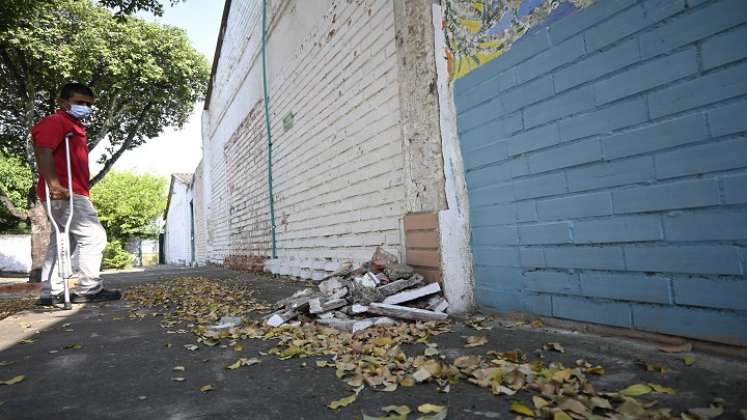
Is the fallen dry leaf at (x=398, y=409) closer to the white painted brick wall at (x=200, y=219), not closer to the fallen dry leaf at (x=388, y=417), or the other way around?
the fallen dry leaf at (x=388, y=417)

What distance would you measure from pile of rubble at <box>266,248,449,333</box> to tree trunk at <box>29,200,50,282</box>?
869cm

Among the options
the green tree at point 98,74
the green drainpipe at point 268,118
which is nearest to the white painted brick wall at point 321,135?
the green drainpipe at point 268,118

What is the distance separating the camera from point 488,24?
2902 millimetres

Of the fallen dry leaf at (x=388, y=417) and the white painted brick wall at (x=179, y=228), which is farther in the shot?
the white painted brick wall at (x=179, y=228)

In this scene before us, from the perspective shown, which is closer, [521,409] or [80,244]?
[521,409]

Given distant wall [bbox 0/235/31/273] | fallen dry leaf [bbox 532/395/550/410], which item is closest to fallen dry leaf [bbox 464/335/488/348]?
fallen dry leaf [bbox 532/395/550/410]

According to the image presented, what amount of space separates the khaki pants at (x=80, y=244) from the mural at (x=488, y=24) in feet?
12.7

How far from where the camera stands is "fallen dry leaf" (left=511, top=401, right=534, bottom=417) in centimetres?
144

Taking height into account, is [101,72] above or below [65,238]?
above

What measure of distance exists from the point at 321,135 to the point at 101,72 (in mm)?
9972

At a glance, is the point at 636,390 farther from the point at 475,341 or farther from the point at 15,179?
the point at 15,179

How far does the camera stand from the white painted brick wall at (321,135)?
3959 mm

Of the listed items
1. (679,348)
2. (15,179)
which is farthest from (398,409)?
(15,179)

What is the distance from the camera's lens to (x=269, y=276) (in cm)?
730
